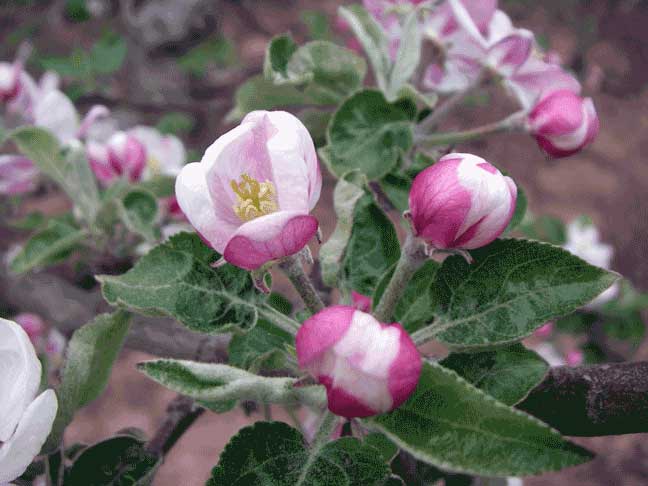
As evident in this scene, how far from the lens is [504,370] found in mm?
489

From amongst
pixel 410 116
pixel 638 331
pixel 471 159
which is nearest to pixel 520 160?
pixel 638 331

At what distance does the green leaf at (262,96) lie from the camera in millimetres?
795

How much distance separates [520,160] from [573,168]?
0.78 feet

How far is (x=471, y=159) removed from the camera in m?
0.46

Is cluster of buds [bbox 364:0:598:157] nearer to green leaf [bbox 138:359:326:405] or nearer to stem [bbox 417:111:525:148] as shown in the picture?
stem [bbox 417:111:525:148]

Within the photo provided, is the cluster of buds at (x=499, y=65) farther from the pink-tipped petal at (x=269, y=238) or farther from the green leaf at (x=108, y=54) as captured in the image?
the green leaf at (x=108, y=54)

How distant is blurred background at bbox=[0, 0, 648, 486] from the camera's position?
5.85ft

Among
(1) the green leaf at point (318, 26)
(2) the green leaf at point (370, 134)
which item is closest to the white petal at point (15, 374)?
(2) the green leaf at point (370, 134)

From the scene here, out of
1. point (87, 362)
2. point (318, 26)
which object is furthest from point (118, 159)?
point (318, 26)

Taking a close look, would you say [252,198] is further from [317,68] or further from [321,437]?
[317,68]

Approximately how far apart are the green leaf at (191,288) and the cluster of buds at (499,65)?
0.34 metres

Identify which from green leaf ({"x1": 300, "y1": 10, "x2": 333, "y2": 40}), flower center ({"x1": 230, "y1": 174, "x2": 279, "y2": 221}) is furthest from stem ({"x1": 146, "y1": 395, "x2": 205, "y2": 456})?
green leaf ({"x1": 300, "y1": 10, "x2": 333, "y2": 40})

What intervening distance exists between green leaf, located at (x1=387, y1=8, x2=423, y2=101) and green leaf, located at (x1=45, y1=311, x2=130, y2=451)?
381mm

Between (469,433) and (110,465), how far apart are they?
0.35m
